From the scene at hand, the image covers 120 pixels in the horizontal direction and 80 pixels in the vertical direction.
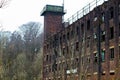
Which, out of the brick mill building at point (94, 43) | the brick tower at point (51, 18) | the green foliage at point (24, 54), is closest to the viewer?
the brick mill building at point (94, 43)

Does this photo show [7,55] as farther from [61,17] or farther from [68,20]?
[68,20]

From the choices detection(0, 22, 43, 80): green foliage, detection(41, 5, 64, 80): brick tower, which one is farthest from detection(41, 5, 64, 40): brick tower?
detection(0, 22, 43, 80): green foliage

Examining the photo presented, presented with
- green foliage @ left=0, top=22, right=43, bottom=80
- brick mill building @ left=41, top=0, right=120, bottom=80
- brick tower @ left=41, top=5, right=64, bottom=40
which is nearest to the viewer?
brick mill building @ left=41, top=0, right=120, bottom=80

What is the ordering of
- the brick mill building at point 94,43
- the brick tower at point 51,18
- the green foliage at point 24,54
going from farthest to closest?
the green foliage at point 24,54
the brick tower at point 51,18
the brick mill building at point 94,43

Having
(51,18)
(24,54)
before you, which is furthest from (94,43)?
(24,54)

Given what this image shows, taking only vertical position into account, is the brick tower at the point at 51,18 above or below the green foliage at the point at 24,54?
above

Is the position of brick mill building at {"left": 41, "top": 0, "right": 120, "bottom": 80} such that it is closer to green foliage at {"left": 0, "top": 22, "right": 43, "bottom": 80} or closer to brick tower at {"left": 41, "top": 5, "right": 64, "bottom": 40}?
brick tower at {"left": 41, "top": 5, "right": 64, "bottom": 40}

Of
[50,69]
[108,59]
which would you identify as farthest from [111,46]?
[50,69]

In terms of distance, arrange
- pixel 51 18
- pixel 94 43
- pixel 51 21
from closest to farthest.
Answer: pixel 94 43 < pixel 51 18 < pixel 51 21

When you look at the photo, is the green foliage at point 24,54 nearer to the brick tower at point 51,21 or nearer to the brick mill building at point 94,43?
the brick tower at point 51,21

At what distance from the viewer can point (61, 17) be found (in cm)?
6575

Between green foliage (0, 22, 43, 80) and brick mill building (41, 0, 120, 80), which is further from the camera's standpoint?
green foliage (0, 22, 43, 80)

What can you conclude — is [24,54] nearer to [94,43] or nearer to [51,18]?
[51,18]

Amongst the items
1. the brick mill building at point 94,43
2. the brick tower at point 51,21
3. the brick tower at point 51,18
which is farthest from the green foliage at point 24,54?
the brick mill building at point 94,43
